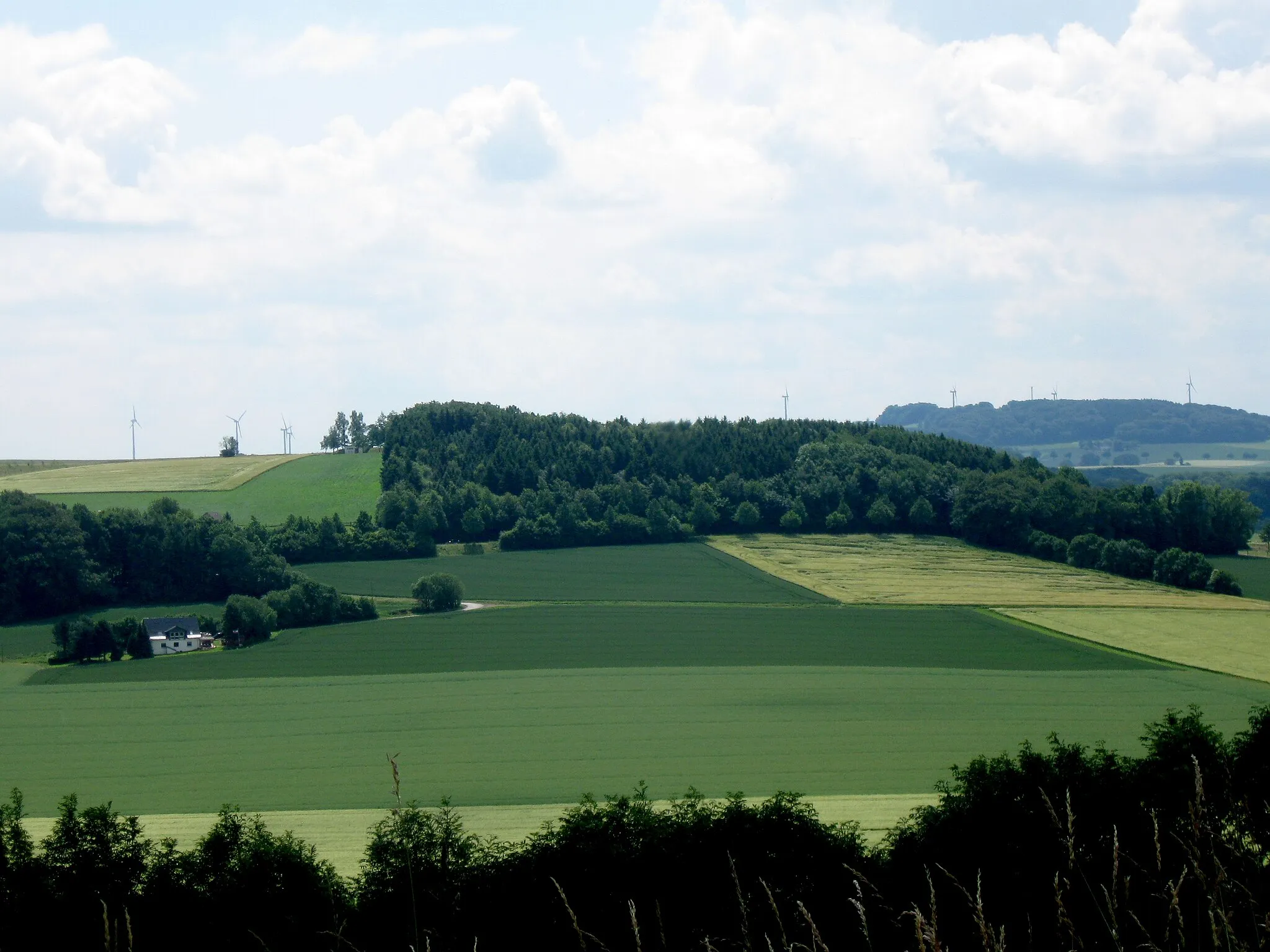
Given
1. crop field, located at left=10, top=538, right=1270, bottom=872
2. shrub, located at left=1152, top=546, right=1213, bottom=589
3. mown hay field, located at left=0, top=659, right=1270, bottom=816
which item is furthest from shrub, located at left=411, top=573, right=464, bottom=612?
shrub, located at left=1152, top=546, right=1213, bottom=589

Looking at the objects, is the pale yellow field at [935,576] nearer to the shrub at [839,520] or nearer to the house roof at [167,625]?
the shrub at [839,520]

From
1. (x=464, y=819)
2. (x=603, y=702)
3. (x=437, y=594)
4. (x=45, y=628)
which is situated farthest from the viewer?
(x=437, y=594)

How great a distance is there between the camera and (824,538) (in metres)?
115

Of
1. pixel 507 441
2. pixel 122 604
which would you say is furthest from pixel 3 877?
pixel 507 441

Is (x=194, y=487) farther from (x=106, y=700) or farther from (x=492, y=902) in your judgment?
(x=492, y=902)

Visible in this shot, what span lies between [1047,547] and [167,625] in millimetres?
69225

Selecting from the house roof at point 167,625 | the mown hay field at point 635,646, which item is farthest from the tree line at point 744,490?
the mown hay field at point 635,646

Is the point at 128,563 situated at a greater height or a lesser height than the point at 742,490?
lesser

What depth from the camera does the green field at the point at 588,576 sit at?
86.5m

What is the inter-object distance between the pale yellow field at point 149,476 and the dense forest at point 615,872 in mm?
110852

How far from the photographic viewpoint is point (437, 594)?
82.6m

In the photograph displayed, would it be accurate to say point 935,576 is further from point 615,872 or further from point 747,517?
Result: point 615,872

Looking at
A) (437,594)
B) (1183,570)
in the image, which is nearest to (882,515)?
(1183,570)

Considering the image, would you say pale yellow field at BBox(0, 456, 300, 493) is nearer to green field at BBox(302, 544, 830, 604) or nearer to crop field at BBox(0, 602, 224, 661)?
green field at BBox(302, 544, 830, 604)
